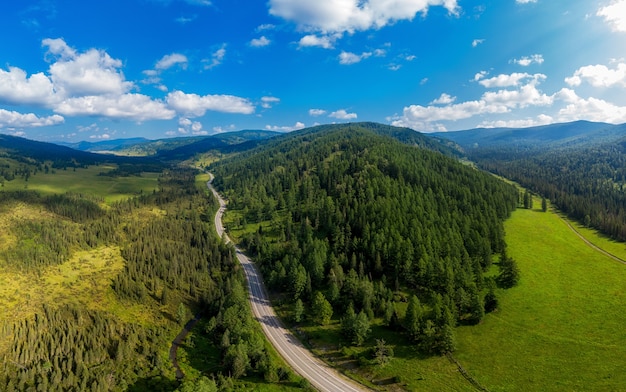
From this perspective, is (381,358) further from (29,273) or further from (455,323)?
(29,273)

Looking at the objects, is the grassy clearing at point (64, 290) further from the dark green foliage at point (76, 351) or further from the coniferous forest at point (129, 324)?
the dark green foliage at point (76, 351)

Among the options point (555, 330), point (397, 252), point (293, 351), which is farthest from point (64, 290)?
point (555, 330)

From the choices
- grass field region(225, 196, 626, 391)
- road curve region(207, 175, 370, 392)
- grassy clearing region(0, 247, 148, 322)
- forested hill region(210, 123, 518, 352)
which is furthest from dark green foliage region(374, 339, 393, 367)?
grassy clearing region(0, 247, 148, 322)

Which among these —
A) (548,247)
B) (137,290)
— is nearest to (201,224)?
(137,290)

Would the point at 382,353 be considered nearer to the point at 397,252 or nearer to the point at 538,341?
the point at 538,341

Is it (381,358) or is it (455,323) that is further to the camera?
(455,323)

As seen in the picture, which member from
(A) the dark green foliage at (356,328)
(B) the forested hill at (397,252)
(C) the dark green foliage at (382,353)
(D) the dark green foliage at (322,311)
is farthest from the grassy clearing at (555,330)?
(D) the dark green foliage at (322,311)
